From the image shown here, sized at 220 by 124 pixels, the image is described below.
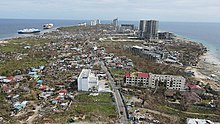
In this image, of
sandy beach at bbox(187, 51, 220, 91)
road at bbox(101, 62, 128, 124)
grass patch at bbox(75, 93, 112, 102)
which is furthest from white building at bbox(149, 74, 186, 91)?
grass patch at bbox(75, 93, 112, 102)

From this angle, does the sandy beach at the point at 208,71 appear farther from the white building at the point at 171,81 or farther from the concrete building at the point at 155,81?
the concrete building at the point at 155,81

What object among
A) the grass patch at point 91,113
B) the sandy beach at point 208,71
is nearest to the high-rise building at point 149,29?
the sandy beach at point 208,71

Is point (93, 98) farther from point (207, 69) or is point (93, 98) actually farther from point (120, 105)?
A: point (207, 69)

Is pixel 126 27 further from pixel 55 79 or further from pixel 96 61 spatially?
pixel 55 79

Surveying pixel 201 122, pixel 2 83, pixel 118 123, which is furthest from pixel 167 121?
pixel 2 83

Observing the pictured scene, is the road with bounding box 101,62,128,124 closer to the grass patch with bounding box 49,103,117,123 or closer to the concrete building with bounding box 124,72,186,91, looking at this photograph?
the grass patch with bounding box 49,103,117,123

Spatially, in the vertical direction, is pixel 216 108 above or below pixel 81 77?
below

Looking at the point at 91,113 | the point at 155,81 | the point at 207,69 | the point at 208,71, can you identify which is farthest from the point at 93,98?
the point at 207,69
